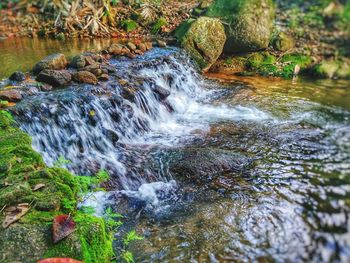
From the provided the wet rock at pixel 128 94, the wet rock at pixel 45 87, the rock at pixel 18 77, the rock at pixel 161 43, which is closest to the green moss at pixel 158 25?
the rock at pixel 161 43

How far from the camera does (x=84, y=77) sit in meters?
6.45

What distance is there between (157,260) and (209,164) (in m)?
1.91

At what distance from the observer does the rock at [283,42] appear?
416 inches

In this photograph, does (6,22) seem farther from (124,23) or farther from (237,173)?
(237,173)

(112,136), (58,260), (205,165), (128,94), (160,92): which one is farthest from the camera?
(160,92)

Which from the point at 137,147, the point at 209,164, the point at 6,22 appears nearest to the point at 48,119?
the point at 137,147

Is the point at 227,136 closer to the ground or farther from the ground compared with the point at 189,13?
closer to the ground

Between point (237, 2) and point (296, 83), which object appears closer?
point (296, 83)

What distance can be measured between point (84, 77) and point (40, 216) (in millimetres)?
4342

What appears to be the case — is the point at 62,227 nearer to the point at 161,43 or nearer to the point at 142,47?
the point at 142,47

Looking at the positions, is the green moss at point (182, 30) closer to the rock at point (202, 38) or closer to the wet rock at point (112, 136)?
the rock at point (202, 38)

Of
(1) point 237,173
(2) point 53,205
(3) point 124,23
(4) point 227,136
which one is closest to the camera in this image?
(2) point 53,205

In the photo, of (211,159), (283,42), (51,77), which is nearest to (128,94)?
(51,77)

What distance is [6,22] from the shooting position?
12523 millimetres
